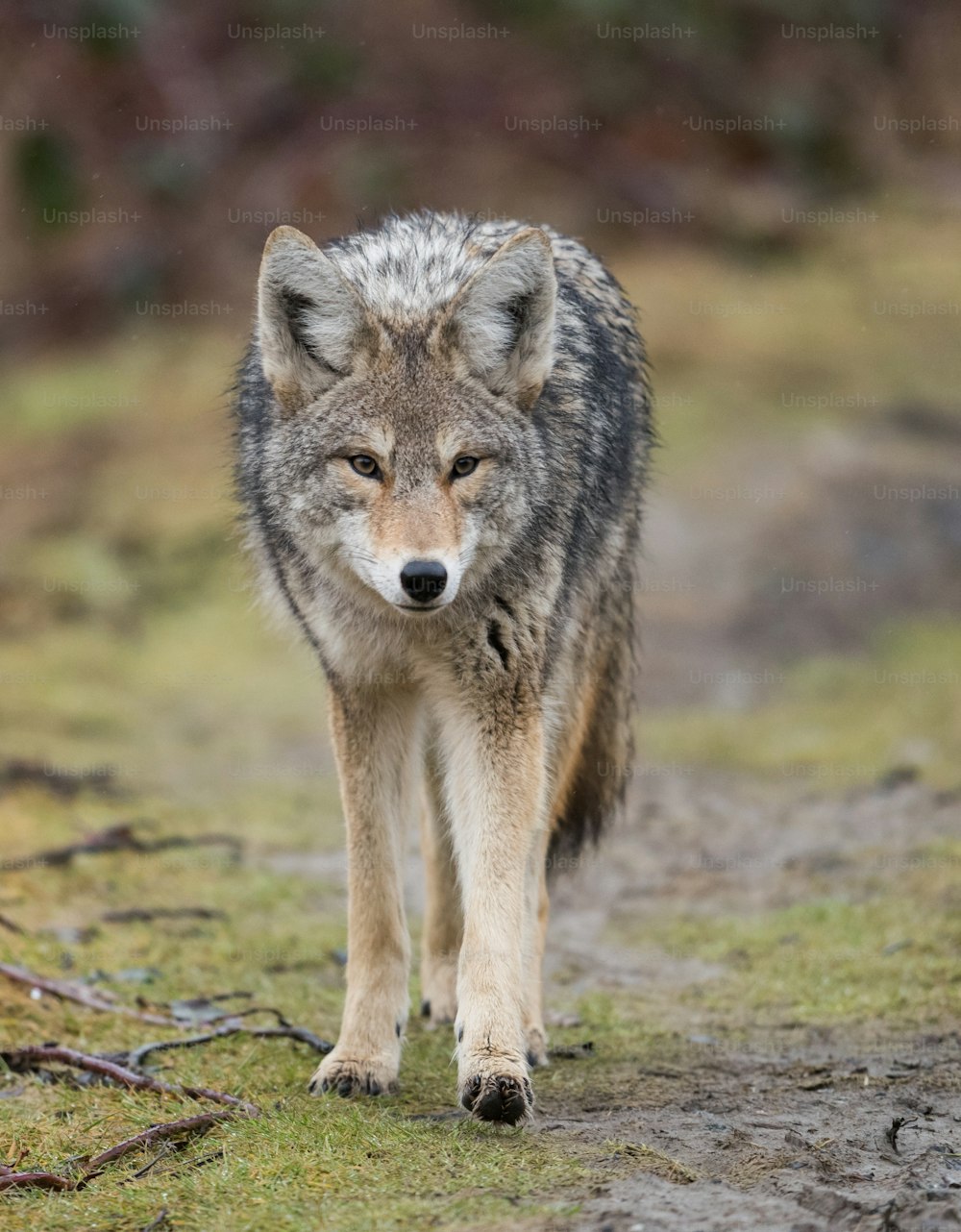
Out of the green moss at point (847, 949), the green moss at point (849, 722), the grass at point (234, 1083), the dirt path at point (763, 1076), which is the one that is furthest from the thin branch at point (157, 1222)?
the green moss at point (849, 722)

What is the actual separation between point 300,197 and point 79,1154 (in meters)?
14.7

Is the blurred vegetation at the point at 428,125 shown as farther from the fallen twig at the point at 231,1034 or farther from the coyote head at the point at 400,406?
the fallen twig at the point at 231,1034

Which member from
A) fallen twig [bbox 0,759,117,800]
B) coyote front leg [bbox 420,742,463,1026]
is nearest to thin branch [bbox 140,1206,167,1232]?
coyote front leg [bbox 420,742,463,1026]

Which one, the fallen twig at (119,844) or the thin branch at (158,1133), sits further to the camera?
the fallen twig at (119,844)

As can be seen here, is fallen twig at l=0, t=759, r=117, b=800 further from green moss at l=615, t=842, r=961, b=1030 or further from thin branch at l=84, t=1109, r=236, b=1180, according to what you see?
thin branch at l=84, t=1109, r=236, b=1180

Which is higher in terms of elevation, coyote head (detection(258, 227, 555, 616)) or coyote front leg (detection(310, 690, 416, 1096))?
coyote head (detection(258, 227, 555, 616))

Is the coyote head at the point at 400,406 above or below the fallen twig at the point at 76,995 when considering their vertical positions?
above

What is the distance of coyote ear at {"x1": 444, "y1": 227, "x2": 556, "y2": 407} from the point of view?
15.6 ft

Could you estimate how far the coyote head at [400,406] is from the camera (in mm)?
4578

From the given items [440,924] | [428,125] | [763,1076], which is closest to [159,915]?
[440,924]

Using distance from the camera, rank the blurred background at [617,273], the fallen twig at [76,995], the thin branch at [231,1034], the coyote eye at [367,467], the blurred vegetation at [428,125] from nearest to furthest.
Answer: the coyote eye at [367,467] < the thin branch at [231,1034] < the fallen twig at [76,995] < the blurred background at [617,273] < the blurred vegetation at [428,125]

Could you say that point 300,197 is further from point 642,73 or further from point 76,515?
point 76,515

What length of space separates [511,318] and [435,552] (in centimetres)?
91

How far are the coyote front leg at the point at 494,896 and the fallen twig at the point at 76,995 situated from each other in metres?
1.33
